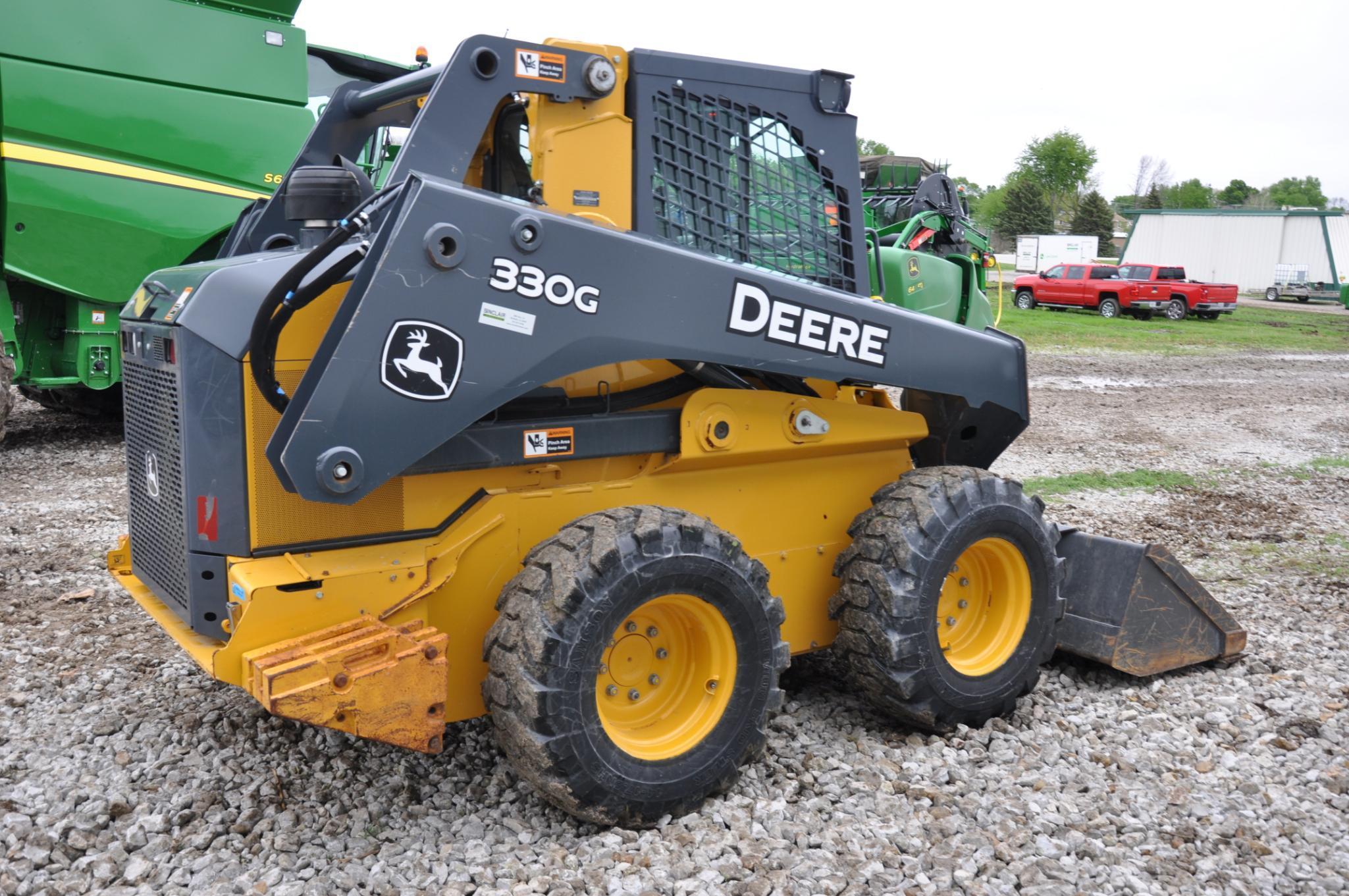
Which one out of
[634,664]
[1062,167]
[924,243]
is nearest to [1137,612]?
[634,664]

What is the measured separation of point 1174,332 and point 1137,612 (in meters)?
23.2

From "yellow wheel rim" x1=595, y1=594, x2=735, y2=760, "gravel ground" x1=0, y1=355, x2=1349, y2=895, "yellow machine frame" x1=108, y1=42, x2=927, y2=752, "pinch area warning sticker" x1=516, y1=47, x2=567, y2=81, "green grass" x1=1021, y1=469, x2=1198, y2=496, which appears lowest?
"gravel ground" x1=0, y1=355, x2=1349, y2=895

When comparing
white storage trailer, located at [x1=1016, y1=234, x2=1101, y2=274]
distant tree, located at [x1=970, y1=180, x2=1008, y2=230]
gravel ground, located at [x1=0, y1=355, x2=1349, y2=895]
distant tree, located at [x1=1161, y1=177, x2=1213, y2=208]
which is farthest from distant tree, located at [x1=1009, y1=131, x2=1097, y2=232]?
gravel ground, located at [x1=0, y1=355, x2=1349, y2=895]

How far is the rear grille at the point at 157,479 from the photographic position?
3377 millimetres

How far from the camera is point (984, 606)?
445 cm

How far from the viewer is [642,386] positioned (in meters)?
3.79

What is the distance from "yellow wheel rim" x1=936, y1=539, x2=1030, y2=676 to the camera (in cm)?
431

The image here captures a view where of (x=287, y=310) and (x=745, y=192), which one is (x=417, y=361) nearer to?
(x=287, y=310)

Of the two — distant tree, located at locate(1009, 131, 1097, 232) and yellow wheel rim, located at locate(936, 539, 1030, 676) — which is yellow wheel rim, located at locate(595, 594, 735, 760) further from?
distant tree, located at locate(1009, 131, 1097, 232)

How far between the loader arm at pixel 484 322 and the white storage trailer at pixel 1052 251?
47542mm

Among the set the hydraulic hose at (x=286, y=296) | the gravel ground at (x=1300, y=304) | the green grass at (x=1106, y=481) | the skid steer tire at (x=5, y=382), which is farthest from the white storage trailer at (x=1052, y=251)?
the hydraulic hose at (x=286, y=296)

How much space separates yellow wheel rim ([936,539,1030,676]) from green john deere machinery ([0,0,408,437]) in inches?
210

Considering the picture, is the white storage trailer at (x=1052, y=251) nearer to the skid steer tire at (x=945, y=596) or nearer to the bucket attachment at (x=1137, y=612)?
the bucket attachment at (x=1137, y=612)

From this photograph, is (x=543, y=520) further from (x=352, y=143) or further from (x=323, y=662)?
(x=352, y=143)
